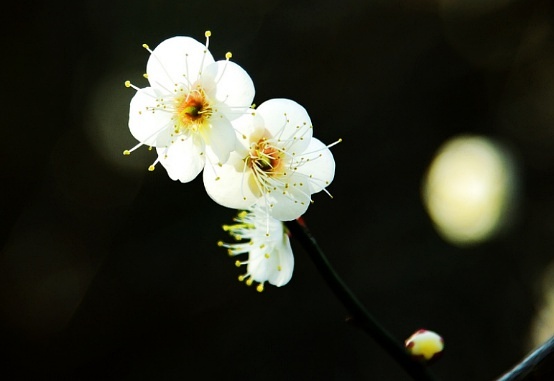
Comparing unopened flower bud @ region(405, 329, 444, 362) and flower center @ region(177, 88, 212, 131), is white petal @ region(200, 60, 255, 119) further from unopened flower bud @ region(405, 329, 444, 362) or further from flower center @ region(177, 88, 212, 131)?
unopened flower bud @ region(405, 329, 444, 362)

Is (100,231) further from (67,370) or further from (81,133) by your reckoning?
(67,370)

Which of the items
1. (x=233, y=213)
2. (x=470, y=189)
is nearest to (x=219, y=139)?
(x=233, y=213)

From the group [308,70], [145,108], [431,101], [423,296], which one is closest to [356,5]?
[308,70]

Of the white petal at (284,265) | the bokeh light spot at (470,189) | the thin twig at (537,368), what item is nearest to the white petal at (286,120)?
the white petal at (284,265)

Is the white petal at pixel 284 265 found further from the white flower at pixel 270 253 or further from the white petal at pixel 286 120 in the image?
the white petal at pixel 286 120

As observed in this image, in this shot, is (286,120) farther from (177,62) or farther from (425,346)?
(425,346)

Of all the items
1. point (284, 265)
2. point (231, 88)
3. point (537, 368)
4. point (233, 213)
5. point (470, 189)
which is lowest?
point (537, 368)

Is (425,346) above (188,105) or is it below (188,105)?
below
